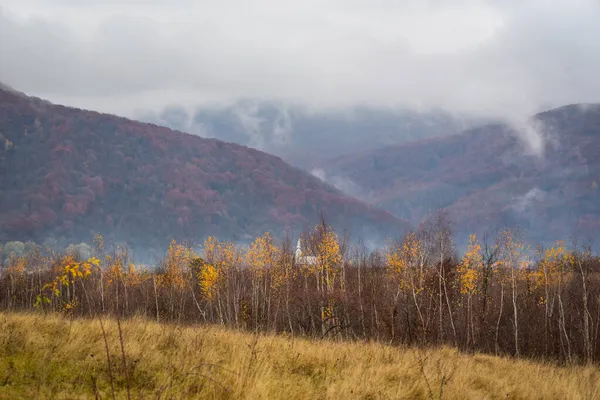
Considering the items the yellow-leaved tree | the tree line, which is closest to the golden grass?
the tree line

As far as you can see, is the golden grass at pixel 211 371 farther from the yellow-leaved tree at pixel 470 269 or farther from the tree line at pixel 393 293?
the yellow-leaved tree at pixel 470 269

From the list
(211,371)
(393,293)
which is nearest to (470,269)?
(393,293)

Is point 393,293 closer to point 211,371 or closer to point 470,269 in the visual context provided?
point 470,269

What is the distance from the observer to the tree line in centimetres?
4494

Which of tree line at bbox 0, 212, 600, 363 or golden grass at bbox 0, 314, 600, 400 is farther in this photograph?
tree line at bbox 0, 212, 600, 363

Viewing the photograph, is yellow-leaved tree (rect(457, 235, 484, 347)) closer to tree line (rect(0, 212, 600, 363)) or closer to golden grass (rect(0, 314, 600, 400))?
tree line (rect(0, 212, 600, 363))

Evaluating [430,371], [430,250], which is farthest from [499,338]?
[430,371]

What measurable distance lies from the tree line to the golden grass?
24.1 meters

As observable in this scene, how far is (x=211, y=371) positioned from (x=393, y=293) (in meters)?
42.5

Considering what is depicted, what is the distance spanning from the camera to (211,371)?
8422 millimetres

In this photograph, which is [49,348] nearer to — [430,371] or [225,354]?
[225,354]

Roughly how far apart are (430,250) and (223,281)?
25617 mm

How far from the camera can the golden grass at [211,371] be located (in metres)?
7.51

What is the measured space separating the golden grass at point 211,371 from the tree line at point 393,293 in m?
24.1
